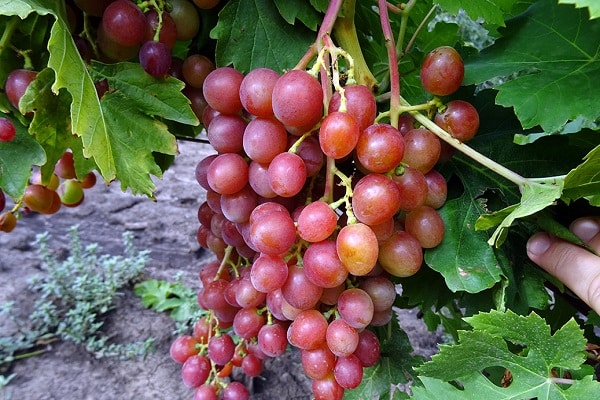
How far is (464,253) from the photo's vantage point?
0.57 m

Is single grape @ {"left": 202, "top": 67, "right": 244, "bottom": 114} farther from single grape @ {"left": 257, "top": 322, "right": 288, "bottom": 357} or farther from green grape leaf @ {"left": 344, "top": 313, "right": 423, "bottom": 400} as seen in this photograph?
green grape leaf @ {"left": 344, "top": 313, "right": 423, "bottom": 400}

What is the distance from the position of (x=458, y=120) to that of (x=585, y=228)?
0.18 m

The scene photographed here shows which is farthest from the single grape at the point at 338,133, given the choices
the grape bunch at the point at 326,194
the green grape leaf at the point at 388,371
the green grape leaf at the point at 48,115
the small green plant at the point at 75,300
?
the small green plant at the point at 75,300

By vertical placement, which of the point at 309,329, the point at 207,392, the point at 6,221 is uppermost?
the point at 309,329

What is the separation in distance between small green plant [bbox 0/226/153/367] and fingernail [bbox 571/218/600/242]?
1666 millimetres

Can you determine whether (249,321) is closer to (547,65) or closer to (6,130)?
(6,130)

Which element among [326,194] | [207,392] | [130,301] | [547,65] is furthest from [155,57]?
[130,301]

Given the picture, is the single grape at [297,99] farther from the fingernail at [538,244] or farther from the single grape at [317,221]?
the fingernail at [538,244]

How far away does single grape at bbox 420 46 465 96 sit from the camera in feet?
1.78

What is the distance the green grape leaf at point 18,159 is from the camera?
2.05 feet

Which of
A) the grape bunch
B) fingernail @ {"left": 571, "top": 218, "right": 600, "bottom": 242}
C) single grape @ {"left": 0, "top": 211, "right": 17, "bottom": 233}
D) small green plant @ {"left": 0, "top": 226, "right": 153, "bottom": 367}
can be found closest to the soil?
small green plant @ {"left": 0, "top": 226, "right": 153, "bottom": 367}

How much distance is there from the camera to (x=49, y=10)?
507mm

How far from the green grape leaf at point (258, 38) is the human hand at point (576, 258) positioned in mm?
353

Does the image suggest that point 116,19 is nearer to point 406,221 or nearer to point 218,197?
point 218,197
